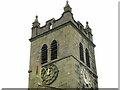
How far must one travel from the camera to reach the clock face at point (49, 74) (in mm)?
35141

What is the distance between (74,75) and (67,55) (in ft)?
7.05

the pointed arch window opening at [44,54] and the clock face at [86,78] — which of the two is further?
the pointed arch window opening at [44,54]

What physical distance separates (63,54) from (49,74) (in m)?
2.23

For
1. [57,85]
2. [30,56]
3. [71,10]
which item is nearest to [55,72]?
[57,85]

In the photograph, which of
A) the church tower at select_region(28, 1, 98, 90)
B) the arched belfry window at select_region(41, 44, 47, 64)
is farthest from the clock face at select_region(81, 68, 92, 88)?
the arched belfry window at select_region(41, 44, 47, 64)

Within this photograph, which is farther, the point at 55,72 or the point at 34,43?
the point at 34,43

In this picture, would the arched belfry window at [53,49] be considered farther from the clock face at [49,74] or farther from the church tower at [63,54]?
the clock face at [49,74]

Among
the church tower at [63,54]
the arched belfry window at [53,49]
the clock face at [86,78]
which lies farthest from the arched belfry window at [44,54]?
the clock face at [86,78]

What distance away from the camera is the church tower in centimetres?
3462

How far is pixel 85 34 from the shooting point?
39.6m

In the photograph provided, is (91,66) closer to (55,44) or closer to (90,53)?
(90,53)

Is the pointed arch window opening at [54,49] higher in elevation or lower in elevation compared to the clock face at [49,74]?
higher

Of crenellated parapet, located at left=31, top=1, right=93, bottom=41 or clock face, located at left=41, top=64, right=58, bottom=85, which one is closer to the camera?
clock face, located at left=41, top=64, right=58, bottom=85

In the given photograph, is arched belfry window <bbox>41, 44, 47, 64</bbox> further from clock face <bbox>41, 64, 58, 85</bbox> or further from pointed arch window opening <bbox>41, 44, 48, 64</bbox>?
clock face <bbox>41, 64, 58, 85</bbox>
